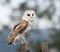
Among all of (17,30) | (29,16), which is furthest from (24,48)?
(29,16)

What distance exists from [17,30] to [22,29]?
0.24ft

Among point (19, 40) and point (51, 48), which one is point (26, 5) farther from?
point (19, 40)

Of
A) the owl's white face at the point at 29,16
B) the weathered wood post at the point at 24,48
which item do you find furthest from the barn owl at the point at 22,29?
the weathered wood post at the point at 24,48

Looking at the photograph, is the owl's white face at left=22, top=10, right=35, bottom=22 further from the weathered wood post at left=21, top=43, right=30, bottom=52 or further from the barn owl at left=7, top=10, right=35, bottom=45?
the weathered wood post at left=21, top=43, right=30, bottom=52

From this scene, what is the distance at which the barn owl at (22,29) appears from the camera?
3979 mm

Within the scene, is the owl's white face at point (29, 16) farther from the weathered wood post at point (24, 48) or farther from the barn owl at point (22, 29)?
the weathered wood post at point (24, 48)

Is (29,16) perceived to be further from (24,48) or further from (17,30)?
(24,48)

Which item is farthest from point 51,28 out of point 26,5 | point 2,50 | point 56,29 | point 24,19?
point 24,19

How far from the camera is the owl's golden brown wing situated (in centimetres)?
397

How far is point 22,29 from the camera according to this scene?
13.5 ft

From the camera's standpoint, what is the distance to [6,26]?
322 inches

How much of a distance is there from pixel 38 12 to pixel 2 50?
117 centimetres

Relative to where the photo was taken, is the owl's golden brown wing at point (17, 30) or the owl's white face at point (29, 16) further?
the owl's white face at point (29, 16)

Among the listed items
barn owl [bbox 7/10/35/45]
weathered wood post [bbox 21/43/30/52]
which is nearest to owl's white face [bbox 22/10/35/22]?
barn owl [bbox 7/10/35/45]
